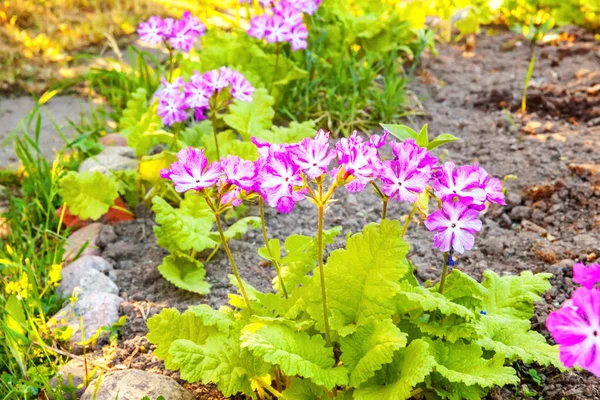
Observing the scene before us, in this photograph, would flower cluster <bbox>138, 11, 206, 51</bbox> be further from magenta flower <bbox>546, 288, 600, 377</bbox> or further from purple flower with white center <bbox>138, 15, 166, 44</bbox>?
magenta flower <bbox>546, 288, 600, 377</bbox>

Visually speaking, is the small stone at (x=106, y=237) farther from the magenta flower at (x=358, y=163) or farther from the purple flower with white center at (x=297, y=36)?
Result: the magenta flower at (x=358, y=163)

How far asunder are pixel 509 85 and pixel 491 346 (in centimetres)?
234

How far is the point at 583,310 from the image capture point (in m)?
1.17

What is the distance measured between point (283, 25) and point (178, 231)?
116cm

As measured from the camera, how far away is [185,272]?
2.46 m

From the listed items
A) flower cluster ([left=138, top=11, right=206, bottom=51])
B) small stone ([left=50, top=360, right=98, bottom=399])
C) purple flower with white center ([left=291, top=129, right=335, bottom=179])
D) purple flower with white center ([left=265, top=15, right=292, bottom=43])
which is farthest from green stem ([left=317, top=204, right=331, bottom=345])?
purple flower with white center ([left=265, top=15, right=292, bottom=43])

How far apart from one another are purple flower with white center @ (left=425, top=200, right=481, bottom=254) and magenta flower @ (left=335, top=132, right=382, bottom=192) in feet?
0.55

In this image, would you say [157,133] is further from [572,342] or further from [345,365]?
[572,342]

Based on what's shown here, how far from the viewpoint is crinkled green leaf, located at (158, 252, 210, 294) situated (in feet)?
7.75

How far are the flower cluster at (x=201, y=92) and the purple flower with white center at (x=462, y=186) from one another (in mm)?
1031

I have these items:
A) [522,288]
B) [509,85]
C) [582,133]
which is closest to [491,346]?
[522,288]

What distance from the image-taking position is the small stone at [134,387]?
183 cm

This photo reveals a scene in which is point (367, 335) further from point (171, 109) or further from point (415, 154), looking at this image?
point (171, 109)

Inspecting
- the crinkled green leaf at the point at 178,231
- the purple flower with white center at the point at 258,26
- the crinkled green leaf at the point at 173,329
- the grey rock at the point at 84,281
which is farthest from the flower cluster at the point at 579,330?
the purple flower with white center at the point at 258,26
